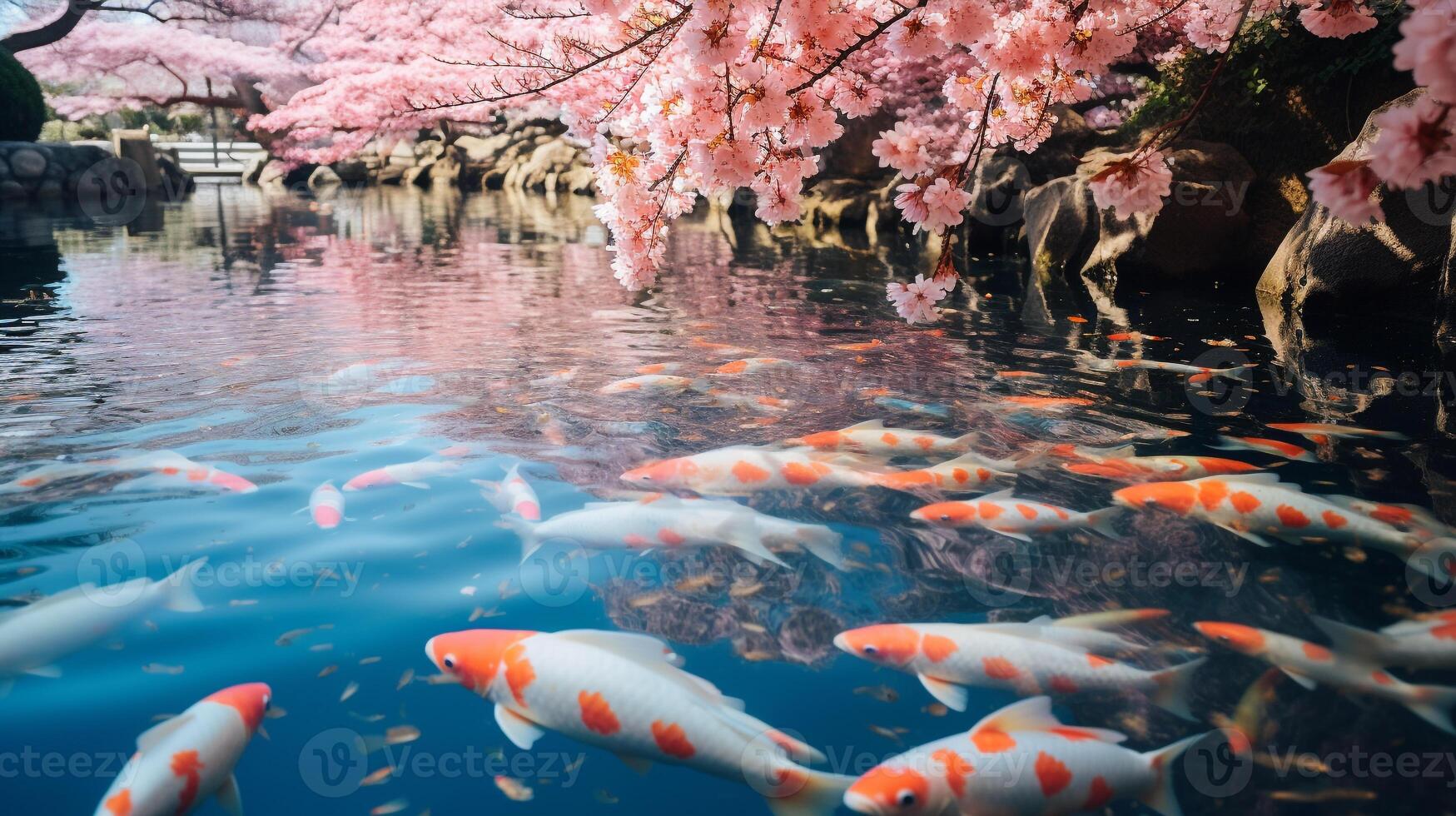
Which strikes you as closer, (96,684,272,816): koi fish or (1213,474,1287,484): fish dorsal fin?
(96,684,272,816): koi fish

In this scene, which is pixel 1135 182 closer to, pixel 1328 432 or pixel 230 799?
pixel 1328 432

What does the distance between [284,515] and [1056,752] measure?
2.98 m

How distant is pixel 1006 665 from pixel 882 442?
2.00 metres

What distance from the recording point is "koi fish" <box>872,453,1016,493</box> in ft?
13.3

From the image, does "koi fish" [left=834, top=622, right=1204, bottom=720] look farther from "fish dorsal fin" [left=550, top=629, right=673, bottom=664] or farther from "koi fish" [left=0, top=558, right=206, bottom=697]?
"koi fish" [left=0, top=558, right=206, bottom=697]

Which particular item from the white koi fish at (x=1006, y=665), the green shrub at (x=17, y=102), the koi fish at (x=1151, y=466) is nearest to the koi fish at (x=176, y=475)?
the white koi fish at (x=1006, y=665)

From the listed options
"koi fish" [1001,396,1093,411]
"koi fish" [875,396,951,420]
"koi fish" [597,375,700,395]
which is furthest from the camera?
"koi fish" [597,375,700,395]

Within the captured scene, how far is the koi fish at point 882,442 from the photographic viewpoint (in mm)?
4441

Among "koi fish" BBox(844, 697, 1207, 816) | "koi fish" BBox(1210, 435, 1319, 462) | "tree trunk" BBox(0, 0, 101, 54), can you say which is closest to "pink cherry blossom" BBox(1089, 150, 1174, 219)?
"koi fish" BBox(1210, 435, 1319, 462)

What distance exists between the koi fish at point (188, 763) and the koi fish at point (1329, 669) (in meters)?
2.73

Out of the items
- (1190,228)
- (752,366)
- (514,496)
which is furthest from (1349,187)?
(1190,228)

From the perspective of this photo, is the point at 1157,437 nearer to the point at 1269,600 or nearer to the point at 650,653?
the point at 1269,600

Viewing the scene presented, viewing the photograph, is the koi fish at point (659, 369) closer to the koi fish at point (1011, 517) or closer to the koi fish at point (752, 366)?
the koi fish at point (752, 366)

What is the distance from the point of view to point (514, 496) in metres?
3.84
